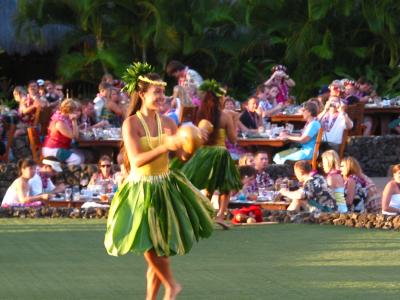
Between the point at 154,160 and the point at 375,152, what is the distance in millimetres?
9625

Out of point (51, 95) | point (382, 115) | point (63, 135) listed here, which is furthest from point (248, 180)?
point (382, 115)

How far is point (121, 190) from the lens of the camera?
300 inches

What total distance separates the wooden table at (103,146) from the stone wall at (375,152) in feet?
9.10

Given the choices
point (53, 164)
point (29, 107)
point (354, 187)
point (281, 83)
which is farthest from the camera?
point (281, 83)

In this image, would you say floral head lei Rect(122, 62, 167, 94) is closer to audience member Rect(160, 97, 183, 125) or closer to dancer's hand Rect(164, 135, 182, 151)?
dancer's hand Rect(164, 135, 182, 151)

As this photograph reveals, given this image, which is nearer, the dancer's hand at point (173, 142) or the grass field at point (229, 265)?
the dancer's hand at point (173, 142)

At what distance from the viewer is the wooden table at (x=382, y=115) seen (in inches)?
742

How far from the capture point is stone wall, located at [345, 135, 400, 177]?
650 inches

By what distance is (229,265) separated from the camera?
931 cm

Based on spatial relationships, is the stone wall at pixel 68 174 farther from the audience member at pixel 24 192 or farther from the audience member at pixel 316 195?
the audience member at pixel 316 195

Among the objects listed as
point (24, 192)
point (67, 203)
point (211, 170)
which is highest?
point (211, 170)

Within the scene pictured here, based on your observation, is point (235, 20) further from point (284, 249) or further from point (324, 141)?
point (284, 249)

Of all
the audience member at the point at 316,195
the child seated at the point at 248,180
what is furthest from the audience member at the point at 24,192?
the audience member at the point at 316,195

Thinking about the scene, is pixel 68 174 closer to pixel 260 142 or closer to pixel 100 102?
pixel 260 142
